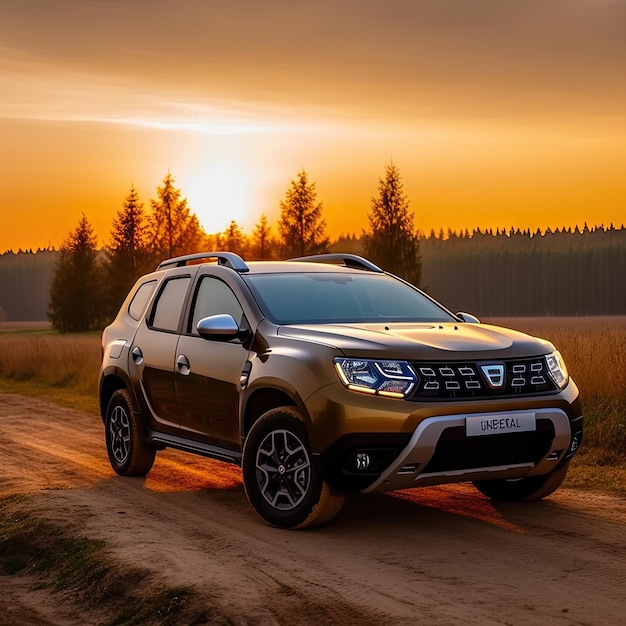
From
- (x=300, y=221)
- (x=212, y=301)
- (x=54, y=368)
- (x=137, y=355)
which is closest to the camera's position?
(x=212, y=301)

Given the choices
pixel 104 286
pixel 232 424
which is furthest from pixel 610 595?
pixel 104 286

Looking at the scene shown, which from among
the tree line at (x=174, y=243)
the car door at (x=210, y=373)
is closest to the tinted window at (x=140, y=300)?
the car door at (x=210, y=373)

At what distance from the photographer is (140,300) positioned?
9836 millimetres

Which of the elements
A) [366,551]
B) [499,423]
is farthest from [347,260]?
[366,551]

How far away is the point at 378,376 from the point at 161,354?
2.65 metres

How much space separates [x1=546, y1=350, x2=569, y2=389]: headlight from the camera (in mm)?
7430

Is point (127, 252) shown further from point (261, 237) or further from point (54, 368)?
point (54, 368)

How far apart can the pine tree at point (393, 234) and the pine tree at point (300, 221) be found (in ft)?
10.9

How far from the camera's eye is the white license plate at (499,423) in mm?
6777

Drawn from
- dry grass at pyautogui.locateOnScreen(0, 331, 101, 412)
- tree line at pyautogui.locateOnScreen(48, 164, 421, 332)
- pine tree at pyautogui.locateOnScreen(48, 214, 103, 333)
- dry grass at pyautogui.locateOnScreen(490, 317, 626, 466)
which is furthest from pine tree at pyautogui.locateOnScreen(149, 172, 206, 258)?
dry grass at pyautogui.locateOnScreen(490, 317, 626, 466)

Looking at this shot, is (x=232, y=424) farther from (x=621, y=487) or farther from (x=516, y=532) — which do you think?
(x=621, y=487)

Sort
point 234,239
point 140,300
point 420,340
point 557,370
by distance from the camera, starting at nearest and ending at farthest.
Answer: point 420,340 < point 557,370 < point 140,300 < point 234,239

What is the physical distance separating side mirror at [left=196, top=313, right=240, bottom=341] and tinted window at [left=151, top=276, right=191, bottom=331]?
118cm

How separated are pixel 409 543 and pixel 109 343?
167 inches
